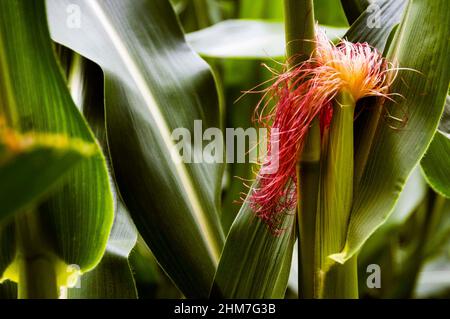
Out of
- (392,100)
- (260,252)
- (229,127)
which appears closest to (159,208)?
(260,252)

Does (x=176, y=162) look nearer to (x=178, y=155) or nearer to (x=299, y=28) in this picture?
(x=178, y=155)

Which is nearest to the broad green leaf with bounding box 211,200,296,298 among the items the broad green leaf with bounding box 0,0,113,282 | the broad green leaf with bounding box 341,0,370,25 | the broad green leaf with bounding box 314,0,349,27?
the broad green leaf with bounding box 0,0,113,282

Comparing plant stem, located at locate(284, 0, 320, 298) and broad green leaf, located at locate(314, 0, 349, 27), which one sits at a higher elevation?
broad green leaf, located at locate(314, 0, 349, 27)

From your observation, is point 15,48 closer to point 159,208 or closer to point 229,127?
point 159,208

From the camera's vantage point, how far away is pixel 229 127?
0.82 meters

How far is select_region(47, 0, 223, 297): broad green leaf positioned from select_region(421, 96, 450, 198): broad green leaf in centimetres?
21

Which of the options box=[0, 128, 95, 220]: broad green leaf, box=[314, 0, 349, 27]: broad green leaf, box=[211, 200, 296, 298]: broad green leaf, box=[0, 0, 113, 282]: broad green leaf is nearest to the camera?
box=[0, 128, 95, 220]: broad green leaf

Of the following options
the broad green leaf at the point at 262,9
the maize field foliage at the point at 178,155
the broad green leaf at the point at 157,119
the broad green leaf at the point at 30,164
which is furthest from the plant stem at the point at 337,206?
the broad green leaf at the point at 262,9

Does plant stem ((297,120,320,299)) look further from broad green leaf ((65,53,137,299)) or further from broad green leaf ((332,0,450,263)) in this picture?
broad green leaf ((65,53,137,299))

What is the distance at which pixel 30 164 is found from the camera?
18 cm

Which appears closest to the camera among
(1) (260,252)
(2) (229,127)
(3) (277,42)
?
(1) (260,252)

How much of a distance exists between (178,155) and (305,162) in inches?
6.1

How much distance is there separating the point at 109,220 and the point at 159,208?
4.6 inches

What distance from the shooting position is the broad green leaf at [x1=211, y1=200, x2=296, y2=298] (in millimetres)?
458
